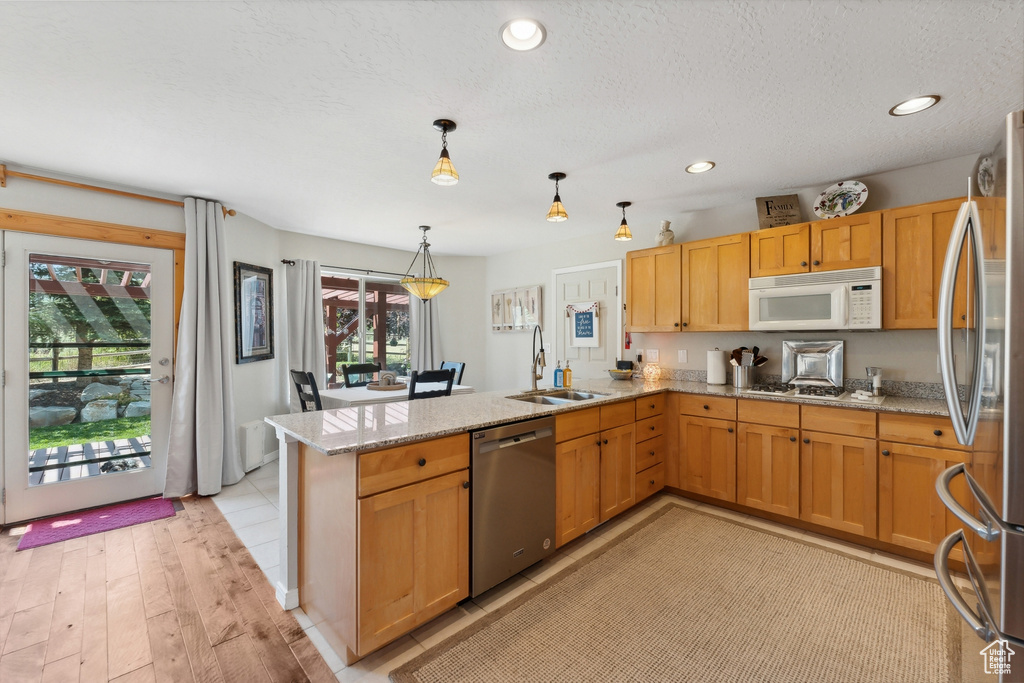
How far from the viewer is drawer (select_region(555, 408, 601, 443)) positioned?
8.14 ft

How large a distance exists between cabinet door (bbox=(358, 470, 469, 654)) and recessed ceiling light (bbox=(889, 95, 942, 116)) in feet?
Result: 9.01

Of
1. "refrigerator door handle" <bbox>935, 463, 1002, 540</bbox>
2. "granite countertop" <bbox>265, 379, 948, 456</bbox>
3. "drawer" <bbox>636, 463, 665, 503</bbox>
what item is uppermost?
"granite countertop" <bbox>265, 379, 948, 456</bbox>

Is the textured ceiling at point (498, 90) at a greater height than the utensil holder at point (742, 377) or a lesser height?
greater

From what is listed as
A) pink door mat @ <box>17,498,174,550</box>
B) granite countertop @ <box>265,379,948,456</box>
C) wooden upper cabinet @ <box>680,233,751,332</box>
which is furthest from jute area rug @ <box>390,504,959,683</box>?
pink door mat @ <box>17,498,174,550</box>

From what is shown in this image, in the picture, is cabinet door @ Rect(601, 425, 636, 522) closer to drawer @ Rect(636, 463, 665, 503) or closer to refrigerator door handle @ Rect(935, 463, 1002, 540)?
drawer @ Rect(636, 463, 665, 503)

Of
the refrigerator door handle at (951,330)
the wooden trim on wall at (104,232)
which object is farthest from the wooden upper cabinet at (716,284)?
the wooden trim on wall at (104,232)

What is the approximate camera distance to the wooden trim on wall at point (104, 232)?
9.52 feet

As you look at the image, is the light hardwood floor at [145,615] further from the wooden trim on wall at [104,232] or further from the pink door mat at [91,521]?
the wooden trim on wall at [104,232]

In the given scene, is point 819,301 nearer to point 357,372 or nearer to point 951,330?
point 951,330

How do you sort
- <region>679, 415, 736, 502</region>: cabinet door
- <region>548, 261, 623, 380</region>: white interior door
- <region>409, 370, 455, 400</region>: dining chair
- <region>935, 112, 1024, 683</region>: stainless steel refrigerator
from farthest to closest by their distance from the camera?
<region>548, 261, 623, 380</region>: white interior door, <region>409, 370, 455, 400</region>: dining chair, <region>679, 415, 736, 502</region>: cabinet door, <region>935, 112, 1024, 683</region>: stainless steel refrigerator

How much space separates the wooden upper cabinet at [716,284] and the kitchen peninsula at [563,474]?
56cm

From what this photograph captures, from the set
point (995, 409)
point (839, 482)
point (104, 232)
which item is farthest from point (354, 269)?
point (995, 409)

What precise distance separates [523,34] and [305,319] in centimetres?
406

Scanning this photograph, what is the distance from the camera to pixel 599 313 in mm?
4598
